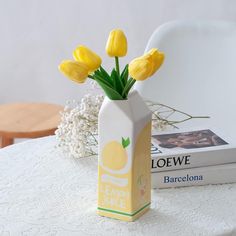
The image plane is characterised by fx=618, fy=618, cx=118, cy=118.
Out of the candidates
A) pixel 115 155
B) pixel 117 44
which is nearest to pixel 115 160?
pixel 115 155

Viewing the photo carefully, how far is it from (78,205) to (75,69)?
1.02 feet

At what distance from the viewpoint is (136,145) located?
1228 mm

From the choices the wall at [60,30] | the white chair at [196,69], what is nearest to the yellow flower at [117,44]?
the white chair at [196,69]

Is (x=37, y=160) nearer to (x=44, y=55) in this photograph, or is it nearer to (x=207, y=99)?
(x=207, y=99)

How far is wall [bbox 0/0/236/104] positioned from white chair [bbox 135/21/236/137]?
393mm

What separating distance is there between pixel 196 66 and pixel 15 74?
1064 millimetres

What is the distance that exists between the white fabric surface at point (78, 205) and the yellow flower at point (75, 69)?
29 centimetres

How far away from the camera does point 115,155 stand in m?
1.24

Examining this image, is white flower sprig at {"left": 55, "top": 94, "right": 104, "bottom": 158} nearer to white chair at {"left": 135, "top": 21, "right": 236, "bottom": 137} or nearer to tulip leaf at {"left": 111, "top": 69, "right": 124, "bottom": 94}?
tulip leaf at {"left": 111, "top": 69, "right": 124, "bottom": 94}

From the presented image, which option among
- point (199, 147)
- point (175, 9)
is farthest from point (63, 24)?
point (199, 147)

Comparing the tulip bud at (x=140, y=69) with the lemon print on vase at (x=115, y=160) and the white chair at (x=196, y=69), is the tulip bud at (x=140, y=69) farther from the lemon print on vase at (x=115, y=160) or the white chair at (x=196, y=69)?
the white chair at (x=196, y=69)

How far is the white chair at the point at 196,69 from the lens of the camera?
220cm

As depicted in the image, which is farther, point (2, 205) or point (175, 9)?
point (175, 9)

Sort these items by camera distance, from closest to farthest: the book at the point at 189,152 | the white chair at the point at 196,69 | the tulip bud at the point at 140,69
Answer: the tulip bud at the point at 140,69 → the book at the point at 189,152 → the white chair at the point at 196,69
